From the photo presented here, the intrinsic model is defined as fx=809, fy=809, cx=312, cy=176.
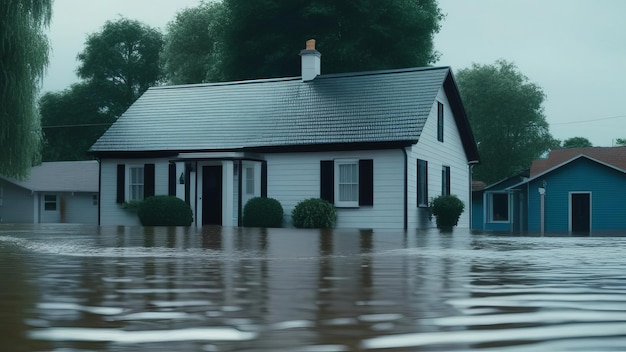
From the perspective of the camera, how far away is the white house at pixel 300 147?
86.6ft

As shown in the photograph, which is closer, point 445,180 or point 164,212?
point 164,212

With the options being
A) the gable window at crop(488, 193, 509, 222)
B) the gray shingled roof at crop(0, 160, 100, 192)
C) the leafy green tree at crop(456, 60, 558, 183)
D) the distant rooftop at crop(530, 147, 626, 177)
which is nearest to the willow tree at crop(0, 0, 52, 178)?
the gray shingled roof at crop(0, 160, 100, 192)

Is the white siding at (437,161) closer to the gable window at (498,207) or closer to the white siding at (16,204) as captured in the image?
the gable window at (498,207)

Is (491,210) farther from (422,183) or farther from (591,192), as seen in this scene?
(422,183)

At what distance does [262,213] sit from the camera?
26234mm

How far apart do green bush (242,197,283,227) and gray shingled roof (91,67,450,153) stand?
7.00 ft

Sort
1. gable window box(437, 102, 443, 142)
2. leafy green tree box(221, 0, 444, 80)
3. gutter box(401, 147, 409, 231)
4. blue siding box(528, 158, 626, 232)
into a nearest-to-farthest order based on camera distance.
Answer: gutter box(401, 147, 409, 231) < gable window box(437, 102, 443, 142) < blue siding box(528, 158, 626, 232) < leafy green tree box(221, 0, 444, 80)

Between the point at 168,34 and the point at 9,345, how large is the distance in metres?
58.8

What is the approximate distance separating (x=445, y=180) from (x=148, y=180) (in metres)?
11.4

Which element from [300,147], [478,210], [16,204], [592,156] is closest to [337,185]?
[300,147]

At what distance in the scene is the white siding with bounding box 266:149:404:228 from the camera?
85.6 feet

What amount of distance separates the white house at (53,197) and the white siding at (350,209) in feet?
87.8

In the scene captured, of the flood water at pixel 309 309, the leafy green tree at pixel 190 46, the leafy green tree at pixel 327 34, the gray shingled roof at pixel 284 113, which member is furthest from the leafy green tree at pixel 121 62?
the flood water at pixel 309 309

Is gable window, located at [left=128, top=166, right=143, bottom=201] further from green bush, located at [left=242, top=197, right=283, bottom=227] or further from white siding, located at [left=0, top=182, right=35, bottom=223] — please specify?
white siding, located at [left=0, top=182, right=35, bottom=223]
